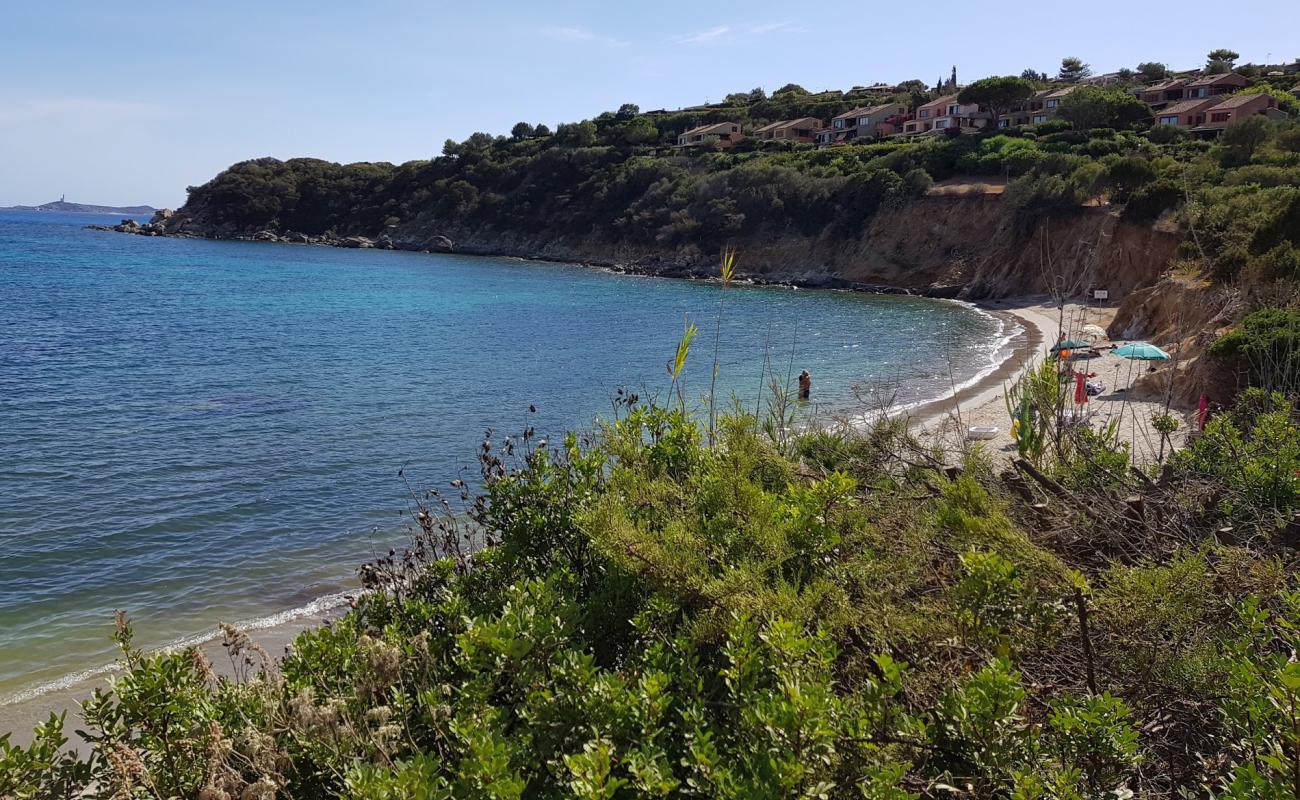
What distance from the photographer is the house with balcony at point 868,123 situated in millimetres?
83625

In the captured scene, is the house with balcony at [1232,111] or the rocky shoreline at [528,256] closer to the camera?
the house with balcony at [1232,111]

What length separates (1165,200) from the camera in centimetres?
4016

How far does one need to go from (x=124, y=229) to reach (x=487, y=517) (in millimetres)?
140085

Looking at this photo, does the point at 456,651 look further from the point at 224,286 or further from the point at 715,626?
the point at 224,286

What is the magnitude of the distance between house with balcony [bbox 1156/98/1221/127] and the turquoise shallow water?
28.3m

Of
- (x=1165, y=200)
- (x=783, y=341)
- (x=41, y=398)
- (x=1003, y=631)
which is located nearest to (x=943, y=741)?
(x=1003, y=631)

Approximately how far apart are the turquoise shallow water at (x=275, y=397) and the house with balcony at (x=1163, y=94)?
3886 centimetres

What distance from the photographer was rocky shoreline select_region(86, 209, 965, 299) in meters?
57.9

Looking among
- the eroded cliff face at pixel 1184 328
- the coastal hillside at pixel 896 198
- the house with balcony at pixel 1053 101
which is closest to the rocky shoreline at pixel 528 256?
the coastal hillside at pixel 896 198

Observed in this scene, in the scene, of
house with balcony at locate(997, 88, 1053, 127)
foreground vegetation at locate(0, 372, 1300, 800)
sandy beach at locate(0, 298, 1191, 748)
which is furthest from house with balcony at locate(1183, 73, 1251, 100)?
foreground vegetation at locate(0, 372, 1300, 800)

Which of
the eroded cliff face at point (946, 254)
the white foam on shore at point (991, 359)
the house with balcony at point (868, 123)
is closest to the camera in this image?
the white foam on shore at point (991, 359)

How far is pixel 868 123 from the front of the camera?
84250mm

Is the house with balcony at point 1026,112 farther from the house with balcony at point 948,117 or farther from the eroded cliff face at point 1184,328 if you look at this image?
the eroded cliff face at point 1184,328

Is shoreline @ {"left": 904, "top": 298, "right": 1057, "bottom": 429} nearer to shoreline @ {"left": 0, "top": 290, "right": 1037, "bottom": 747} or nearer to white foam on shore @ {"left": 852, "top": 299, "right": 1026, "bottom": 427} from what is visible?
white foam on shore @ {"left": 852, "top": 299, "right": 1026, "bottom": 427}
